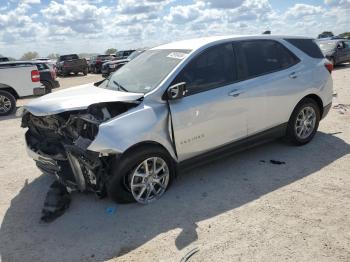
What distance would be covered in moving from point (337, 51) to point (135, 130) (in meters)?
19.3

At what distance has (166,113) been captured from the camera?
432cm

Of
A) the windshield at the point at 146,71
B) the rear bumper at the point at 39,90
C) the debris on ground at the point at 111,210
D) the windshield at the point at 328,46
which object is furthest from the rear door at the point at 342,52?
the debris on ground at the point at 111,210

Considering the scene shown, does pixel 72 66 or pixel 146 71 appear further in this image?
pixel 72 66

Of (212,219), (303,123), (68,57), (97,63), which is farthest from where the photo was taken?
(68,57)

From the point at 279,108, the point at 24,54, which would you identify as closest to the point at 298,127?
the point at 279,108

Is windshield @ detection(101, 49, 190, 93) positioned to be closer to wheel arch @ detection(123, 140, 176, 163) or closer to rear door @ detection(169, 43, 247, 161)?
rear door @ detection(169, 43, 247, 161)

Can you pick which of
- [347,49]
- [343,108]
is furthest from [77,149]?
[347,49]

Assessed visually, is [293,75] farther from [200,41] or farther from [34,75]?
[34,75]

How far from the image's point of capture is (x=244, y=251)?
3.40 meters

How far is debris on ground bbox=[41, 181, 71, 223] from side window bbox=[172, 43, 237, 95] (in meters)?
1.97

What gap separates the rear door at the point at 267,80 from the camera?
201 inches

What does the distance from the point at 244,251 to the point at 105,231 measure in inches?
58.3

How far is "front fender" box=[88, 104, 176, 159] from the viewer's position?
3.87 m

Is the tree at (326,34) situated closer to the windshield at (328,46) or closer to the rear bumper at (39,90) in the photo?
the windshield at (328,46)
